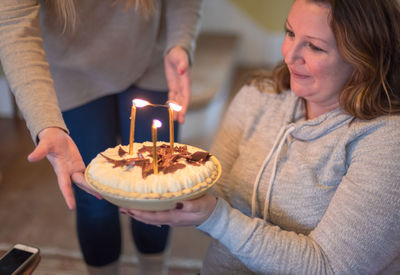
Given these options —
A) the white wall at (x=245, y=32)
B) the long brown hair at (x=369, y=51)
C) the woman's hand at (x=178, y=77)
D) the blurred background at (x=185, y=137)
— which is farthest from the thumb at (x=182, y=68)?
the white wall at (x=245, y=32)

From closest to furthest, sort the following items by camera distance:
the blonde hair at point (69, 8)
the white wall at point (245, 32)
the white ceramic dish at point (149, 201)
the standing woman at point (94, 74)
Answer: the white ceramic dish at point (149, 201) < the standing woman at point (94, 74) < the blonde hair at point (69, 8) < the white wall at point (245, 32)

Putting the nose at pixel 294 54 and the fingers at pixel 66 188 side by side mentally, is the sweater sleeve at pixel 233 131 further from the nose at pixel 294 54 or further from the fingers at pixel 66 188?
the fingers at pixel 66 188

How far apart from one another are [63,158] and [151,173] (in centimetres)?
25

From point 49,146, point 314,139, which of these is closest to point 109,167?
point 49,146

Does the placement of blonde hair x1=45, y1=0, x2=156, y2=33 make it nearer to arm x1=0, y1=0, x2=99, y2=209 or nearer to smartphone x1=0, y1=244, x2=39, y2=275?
arm x1=0, y1=0, x2=99, y2=209

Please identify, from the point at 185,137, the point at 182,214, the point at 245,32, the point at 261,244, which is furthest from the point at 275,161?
the point at 245,32

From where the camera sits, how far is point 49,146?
0.92 metres

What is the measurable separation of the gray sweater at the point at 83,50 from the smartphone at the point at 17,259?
0.89 feet

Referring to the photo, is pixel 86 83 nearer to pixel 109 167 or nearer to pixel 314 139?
pixel 109 167

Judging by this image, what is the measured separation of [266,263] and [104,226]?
2.25 ft

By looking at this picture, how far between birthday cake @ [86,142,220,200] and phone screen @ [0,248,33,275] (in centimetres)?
22

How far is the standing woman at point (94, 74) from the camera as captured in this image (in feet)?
3.33

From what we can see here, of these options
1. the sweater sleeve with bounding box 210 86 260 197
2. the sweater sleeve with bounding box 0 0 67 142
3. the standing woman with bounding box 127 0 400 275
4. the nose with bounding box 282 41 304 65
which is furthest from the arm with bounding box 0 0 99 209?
the nose with bounding box 282 41 304 65

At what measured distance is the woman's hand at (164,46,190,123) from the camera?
1312 millimetres
